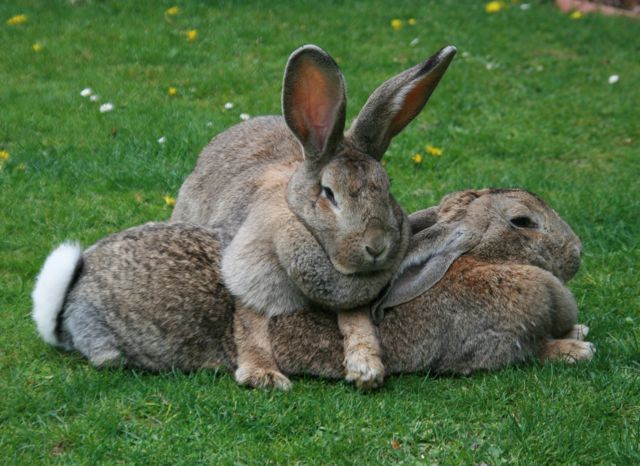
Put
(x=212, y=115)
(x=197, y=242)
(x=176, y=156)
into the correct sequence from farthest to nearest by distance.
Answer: (x=212, y=115)
(x=176, y=156)
(x=197, y=242)

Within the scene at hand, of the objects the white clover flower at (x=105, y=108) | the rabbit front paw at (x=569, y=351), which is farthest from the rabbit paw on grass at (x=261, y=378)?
the white clover flower at (x=105, y=108)

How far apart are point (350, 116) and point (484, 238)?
11.8 ft

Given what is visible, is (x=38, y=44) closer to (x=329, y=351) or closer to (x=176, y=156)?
(x=176, y=156)

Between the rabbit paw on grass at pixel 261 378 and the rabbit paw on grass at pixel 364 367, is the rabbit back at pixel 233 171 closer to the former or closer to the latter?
the rabbit paw on grass at pixel 261 378

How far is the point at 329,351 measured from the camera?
16.6ft

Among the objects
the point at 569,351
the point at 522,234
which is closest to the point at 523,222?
the point at 522,234

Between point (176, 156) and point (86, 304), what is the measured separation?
2.92m

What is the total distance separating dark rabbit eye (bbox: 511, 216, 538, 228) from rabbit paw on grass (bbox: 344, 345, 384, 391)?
112 centimetres

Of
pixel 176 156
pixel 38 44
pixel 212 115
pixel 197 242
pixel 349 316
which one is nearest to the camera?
pixel 349 316

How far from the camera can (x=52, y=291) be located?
5.15 metres

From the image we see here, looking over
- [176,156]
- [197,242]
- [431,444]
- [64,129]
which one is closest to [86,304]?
[197,242]

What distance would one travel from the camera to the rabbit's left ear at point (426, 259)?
5.12m

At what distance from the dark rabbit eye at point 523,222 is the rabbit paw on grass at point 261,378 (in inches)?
58.5

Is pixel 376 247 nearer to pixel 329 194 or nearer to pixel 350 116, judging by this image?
pixel 329 194
